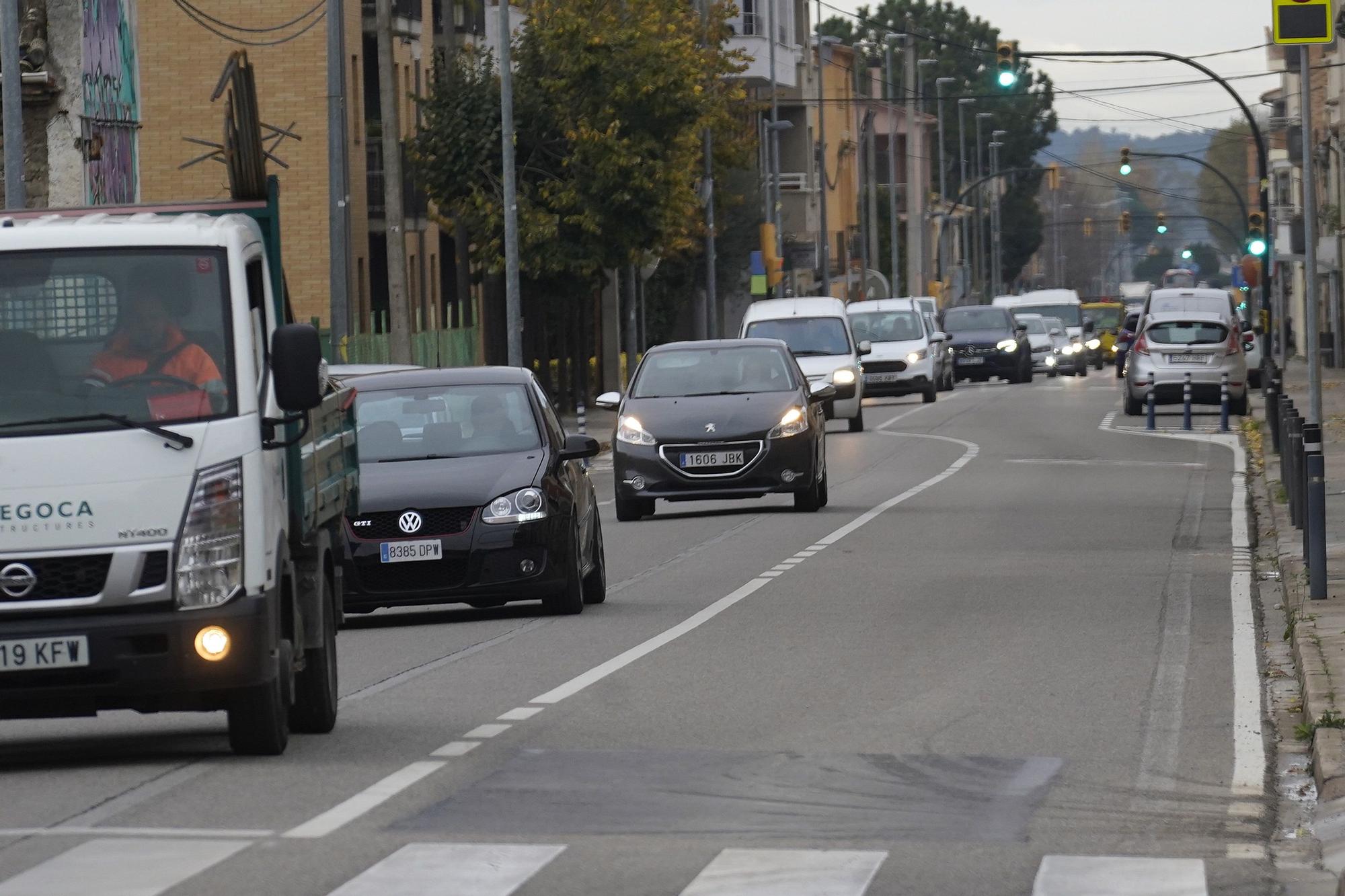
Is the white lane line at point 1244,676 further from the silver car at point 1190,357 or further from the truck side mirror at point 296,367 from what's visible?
the silver car at point 1190,357

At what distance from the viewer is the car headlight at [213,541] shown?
398 inches

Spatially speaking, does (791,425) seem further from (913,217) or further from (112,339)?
(913,217)

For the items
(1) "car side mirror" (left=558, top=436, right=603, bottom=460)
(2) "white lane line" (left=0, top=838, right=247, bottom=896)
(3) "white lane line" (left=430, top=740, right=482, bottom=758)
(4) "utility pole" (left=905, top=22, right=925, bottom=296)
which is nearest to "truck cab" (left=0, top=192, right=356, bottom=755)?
(3) "white lane line" (left=430, top=740, right=482, bottom=758)

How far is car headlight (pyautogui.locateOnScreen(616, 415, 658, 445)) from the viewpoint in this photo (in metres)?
25.4

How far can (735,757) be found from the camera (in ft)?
34.9

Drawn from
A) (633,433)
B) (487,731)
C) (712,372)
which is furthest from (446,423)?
(712,372)

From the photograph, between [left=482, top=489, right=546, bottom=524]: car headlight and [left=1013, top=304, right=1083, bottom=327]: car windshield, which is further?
[left=1013, top=304, right=1083, bottom=327]: car windshield

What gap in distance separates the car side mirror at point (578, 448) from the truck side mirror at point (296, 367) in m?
6.51

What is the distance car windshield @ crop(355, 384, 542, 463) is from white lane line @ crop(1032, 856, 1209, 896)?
931cm

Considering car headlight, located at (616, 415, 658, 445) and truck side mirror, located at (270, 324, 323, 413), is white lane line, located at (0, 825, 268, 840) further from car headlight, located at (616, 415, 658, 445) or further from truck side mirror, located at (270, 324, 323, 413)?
car headlight, located at (616, 415, 658, 445)

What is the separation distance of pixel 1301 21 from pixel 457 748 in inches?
504

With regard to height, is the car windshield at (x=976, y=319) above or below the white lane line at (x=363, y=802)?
above

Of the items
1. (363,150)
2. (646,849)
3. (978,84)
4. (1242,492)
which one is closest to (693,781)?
(646,849)

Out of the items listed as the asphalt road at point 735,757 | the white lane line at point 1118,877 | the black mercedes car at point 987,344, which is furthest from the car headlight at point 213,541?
the black mercedes car at point 987,344
